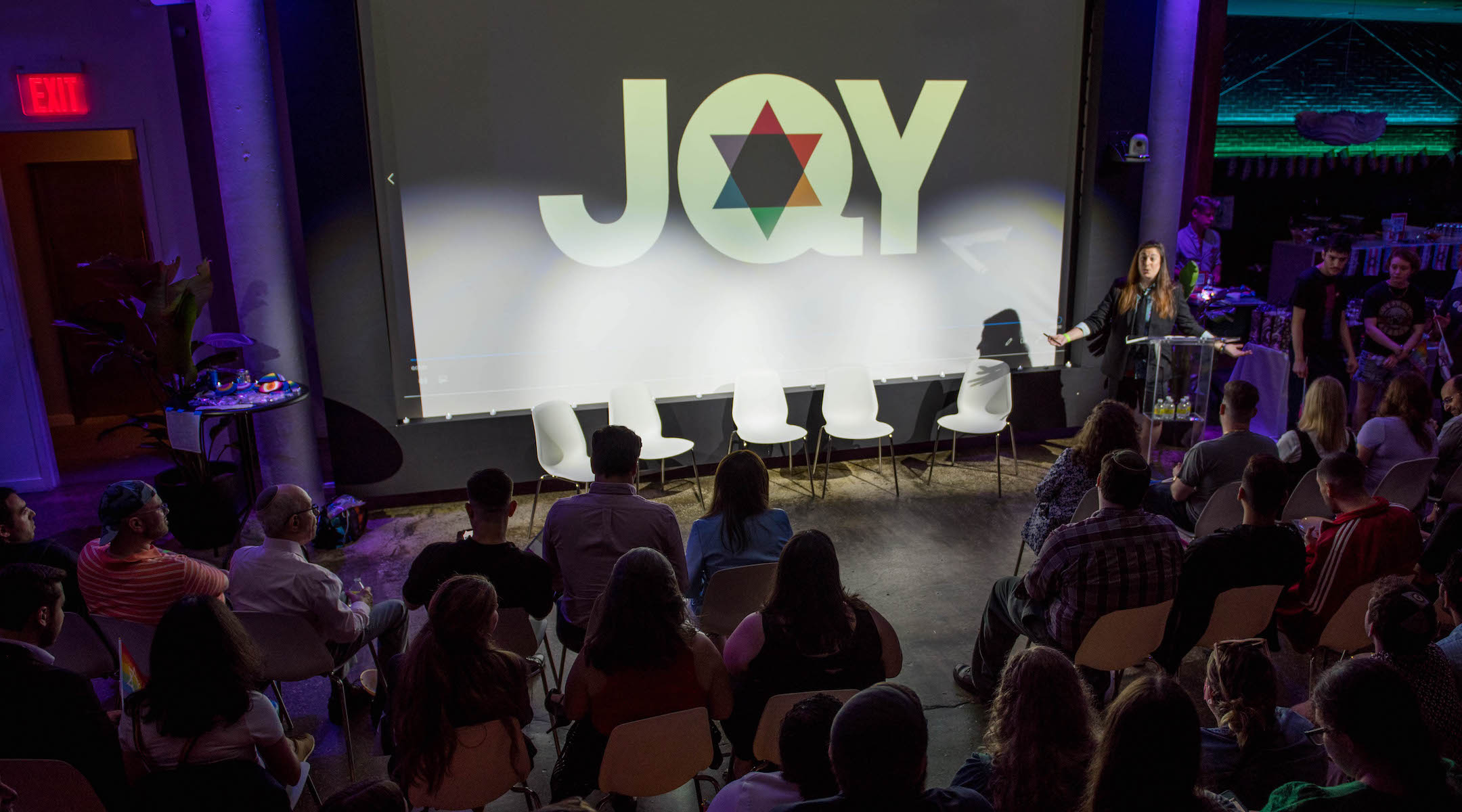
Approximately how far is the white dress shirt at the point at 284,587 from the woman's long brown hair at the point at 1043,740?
7.13ft

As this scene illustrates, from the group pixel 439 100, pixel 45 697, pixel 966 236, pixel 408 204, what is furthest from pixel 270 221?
pixel 966 236

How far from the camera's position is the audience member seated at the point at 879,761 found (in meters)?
1.70

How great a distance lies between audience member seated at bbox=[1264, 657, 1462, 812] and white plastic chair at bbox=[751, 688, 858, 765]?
106cm

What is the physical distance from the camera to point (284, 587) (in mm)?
3027

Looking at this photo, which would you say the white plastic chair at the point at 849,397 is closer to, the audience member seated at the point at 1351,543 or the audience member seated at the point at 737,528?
the audience member seated at the point at 737,528

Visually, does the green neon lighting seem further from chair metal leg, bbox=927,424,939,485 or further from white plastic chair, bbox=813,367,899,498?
white plastic chair, bbox=813,367,899,498

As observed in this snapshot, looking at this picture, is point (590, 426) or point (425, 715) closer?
point (425, 715)

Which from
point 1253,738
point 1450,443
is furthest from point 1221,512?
point 1253,738

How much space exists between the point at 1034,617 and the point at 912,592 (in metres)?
1.32

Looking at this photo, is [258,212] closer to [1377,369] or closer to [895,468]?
[895,468]

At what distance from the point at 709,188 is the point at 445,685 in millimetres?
4210

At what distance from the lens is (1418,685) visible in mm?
2400

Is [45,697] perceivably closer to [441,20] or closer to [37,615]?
[37,615]

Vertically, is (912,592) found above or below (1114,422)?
below
